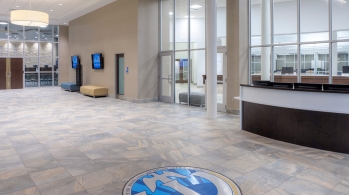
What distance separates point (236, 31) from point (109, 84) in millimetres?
7257

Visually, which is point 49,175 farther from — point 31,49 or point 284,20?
point 31,49

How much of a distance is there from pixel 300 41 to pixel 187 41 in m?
4.47

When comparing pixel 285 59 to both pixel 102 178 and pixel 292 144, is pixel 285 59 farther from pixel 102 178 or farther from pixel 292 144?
pixel 102 178

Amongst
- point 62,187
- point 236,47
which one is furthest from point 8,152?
point 236,47

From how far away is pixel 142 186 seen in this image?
11.1 ft

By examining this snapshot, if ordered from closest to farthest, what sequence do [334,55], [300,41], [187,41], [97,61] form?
1. [334,55]
2. [300,41]
3. [187,41]
4. [97,61]

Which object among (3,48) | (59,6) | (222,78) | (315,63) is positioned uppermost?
(59,6)

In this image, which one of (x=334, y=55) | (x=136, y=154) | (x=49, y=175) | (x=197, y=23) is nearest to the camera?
(x=49, y=175)

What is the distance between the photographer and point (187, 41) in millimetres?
10938

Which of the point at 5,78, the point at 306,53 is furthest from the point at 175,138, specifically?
the point at 5,78

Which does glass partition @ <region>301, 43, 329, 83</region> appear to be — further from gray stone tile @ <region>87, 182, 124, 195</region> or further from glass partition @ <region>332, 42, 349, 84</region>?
gray stone tile @ <region>87, 182, 124, 195</region>

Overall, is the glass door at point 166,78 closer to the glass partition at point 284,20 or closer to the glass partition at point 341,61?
the glass partition at point 284,20

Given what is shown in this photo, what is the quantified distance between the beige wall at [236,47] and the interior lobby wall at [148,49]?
4029 millimetres

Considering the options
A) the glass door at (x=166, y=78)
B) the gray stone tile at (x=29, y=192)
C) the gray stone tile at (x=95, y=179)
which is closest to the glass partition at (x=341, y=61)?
the glass door at (x=166, y=78)
